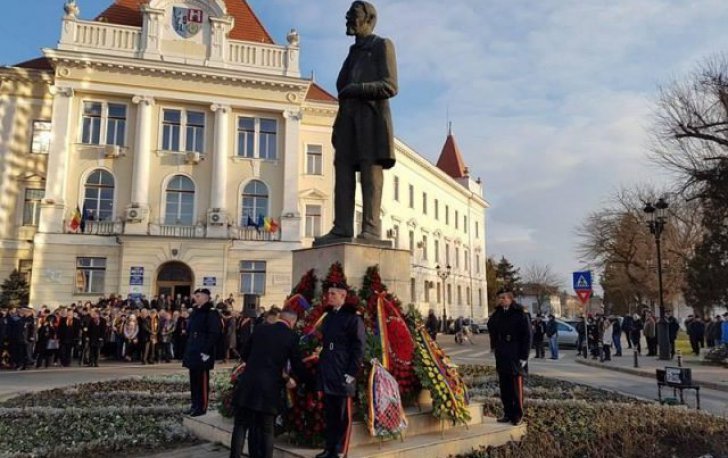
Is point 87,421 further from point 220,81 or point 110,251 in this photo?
point 220,81

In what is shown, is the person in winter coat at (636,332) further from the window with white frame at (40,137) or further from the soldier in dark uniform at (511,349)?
the window with white frame at (40,137)

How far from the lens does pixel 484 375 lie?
14.4 m

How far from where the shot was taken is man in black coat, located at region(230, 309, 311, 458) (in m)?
5.61

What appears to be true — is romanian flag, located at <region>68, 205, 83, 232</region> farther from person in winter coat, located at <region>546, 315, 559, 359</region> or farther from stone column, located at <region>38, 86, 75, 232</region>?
person in winter coat, located at <region>546, 315, 559, 359</region>

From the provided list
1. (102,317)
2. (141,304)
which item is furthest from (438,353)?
(141,304)

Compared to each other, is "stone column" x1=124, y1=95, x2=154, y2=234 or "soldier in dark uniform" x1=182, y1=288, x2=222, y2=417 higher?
"stone column" x1=124, y1=95, x2=154, y2=234

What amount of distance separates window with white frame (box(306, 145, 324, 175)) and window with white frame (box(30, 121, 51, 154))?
15551 millimetres

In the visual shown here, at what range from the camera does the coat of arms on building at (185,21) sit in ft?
114

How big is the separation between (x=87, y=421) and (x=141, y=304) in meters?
16.8

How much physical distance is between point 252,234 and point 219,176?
13.1 ft

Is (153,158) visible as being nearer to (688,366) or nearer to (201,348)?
(201,348)

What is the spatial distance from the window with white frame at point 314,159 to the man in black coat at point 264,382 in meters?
32.9

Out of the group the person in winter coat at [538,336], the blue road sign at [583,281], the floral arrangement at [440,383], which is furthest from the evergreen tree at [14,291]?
the floral arrangement at [440,383]

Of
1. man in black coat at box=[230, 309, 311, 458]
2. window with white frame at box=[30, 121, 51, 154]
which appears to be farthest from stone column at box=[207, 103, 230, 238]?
man in black coat at box=[230, 309, 311, 458]
